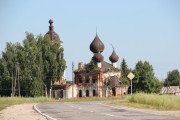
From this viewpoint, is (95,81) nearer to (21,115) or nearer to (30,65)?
(30,65)

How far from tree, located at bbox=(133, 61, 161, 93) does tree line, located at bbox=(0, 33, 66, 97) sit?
685 inches

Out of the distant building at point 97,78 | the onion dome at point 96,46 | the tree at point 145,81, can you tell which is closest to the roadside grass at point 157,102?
Result: the distant building at point 97,78

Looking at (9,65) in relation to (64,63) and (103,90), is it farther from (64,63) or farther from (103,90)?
(103,90)

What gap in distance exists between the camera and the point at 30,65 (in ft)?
255

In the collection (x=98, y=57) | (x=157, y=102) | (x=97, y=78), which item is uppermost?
(x=98, y=57)

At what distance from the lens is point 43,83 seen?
252 feet

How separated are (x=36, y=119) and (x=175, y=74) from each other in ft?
386

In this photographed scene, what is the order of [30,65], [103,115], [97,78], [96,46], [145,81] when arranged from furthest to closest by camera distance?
[145,81] < [30,65] < [96,46] < [97,78] < [103,115]

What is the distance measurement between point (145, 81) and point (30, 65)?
25.1m

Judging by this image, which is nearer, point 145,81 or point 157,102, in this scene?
point 157,102

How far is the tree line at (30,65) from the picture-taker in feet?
251

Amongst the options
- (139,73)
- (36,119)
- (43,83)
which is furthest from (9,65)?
(36,119)

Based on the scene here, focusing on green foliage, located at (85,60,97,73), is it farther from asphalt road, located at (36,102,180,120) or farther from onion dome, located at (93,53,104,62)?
asphalt road, located at (36,102,180,120)

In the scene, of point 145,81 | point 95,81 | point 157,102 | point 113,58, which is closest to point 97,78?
point 95,81
